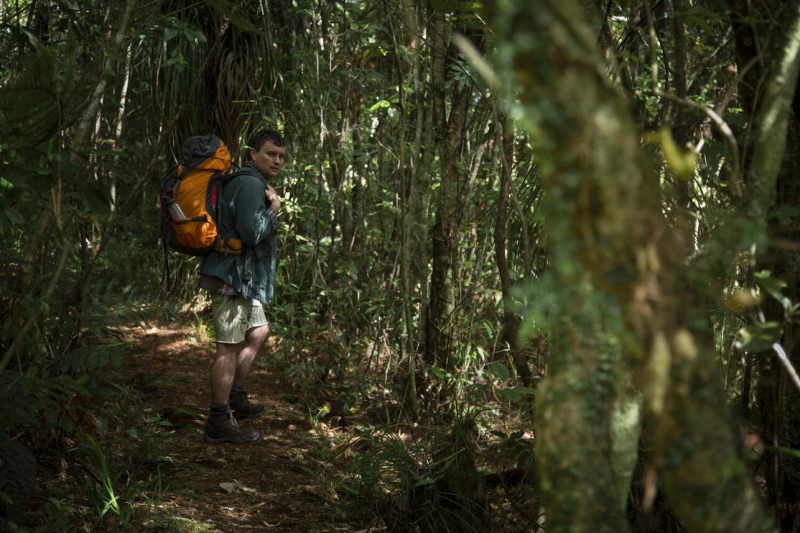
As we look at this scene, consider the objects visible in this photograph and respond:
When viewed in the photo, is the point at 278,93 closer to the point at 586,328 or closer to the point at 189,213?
the point at 189,213

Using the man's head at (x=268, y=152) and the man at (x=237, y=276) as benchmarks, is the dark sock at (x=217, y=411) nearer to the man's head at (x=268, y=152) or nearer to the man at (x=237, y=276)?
the man at (x=237, y=276)

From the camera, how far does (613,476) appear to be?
34.8 inches

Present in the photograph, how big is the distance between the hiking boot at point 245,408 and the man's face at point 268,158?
1476mm

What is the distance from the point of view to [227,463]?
11.0ft

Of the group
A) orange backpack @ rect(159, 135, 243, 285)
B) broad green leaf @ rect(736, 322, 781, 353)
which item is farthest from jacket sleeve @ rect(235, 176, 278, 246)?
broad green leaf @ rect(736, 322, 781, 353)

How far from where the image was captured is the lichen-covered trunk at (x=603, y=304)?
0.73 m

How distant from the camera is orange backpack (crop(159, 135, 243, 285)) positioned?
338 centimetres

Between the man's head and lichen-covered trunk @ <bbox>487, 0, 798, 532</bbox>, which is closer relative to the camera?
lichen-covered trunk @ <bbox>487, 0, 798, 532</bbox>

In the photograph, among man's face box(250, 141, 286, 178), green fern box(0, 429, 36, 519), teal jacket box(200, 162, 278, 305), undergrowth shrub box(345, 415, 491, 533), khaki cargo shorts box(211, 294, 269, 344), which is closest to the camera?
green fern box(0, 429, 36, 519)

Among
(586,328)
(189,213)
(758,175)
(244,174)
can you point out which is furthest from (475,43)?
(586,328)

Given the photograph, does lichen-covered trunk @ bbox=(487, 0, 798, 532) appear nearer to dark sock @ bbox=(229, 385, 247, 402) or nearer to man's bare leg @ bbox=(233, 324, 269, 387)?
man's bare leg @ bbox=(233, 324, 269, 387)

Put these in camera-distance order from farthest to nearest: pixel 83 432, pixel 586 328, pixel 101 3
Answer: pixel 101 3
pixel 83 432
pixel 586 328

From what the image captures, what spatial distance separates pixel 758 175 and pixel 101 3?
468 centimetres

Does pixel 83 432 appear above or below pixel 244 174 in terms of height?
below
